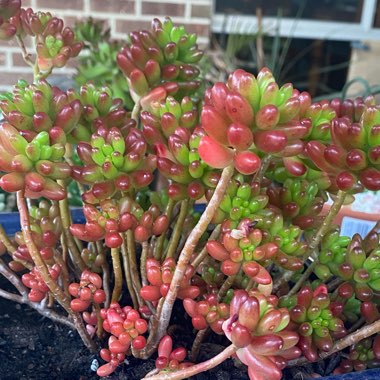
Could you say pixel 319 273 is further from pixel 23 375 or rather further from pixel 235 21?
pixel 235 21

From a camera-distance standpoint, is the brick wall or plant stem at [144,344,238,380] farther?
the brick wall

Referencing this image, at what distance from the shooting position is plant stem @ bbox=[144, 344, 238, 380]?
1.49 ft

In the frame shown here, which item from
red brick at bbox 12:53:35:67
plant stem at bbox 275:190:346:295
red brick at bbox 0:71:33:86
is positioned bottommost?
red brick at bbox 0:71:33:86

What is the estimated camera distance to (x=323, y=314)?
1.77 feet

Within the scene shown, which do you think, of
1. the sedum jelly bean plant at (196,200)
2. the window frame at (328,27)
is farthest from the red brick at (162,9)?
the sedum jelly bean plant at (196,200)

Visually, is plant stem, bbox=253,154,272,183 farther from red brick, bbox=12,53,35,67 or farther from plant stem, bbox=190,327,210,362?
red brick, bbox=12,53,35,67

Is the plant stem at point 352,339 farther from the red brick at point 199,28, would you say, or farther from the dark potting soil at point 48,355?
the red brick at point 199,28

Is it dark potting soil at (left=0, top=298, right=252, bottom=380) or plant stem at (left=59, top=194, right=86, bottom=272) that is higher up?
plant stem at (left=59, top=194, right=86, bottom=272)

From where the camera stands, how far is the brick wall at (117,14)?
2037 millimetres

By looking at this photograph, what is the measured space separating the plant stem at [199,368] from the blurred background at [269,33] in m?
1.56

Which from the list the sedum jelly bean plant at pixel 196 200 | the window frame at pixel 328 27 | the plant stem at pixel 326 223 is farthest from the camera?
the window frame at pixel 328 27

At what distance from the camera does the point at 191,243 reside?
1.62ft

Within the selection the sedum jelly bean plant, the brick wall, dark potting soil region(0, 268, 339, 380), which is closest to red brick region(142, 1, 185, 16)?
the brick wall

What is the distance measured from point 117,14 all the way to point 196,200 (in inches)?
64.9
